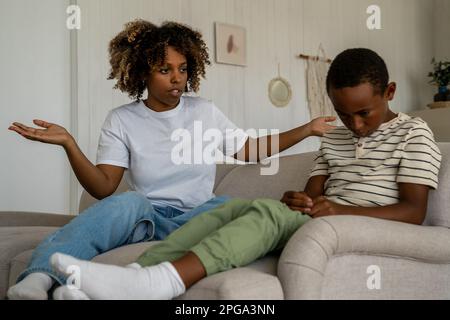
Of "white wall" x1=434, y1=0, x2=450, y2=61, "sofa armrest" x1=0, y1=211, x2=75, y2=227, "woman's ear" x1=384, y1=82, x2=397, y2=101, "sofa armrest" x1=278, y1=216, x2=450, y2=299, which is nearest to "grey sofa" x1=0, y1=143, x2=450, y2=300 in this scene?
"sofa armrest" x1=278, y1=216, x2=450, y2=299

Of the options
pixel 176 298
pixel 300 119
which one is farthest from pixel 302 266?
pixel 300 119

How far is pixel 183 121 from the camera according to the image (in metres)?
2.07

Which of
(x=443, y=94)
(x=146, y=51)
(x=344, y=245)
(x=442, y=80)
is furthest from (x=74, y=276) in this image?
(x=442, y=80)

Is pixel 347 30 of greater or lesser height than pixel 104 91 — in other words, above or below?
above

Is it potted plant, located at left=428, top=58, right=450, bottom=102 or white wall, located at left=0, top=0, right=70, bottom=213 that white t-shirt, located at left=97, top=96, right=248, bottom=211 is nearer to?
white wall, located at left=0, top=0, right=70, bottom=213

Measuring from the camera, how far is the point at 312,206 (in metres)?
1.49

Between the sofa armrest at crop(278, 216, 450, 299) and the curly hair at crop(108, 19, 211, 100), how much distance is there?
3.23 feet

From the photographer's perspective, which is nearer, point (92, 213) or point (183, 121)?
point (92, 213)

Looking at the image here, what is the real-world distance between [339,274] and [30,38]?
3.15 m

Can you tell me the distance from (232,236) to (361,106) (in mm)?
574

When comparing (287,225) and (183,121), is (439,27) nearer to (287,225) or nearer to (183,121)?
(183,121)

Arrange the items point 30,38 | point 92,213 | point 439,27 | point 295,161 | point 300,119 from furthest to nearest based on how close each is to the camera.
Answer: point 439,27 < point 300,119 < point 30,38 < point 295,161 < point 92,213

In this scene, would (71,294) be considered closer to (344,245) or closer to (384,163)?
(344,245)

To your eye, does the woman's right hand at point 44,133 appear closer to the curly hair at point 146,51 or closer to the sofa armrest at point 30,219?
the curly hair at point 146,51
